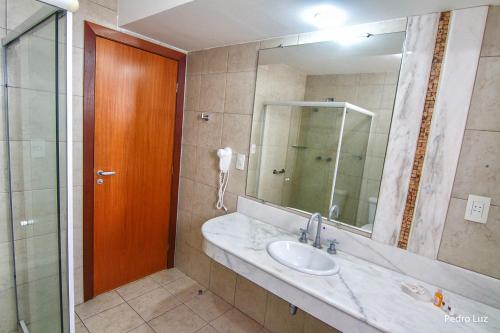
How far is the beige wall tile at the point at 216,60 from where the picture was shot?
6.97 ft

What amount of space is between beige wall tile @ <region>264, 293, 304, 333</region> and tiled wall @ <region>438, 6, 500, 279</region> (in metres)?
1.04

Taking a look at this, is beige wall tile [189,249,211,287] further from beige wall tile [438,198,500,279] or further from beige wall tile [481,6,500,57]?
beige wall tile [481,6,500,57]

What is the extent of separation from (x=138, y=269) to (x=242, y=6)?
2.30 metres

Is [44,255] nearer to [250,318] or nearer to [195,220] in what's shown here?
[195,220]

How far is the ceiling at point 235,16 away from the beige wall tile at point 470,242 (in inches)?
36.2

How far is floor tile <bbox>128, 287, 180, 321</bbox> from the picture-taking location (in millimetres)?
2025

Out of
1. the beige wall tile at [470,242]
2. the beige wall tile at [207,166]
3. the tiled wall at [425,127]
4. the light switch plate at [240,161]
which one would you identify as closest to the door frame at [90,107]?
the beige wall tile at [207,166]

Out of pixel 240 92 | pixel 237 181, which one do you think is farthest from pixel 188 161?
pixel 240 92

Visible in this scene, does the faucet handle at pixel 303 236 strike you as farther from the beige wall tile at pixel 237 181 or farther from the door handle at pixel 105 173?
the door handle at pixel 105 173

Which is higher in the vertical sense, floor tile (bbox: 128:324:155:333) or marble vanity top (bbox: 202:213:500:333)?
marble vanity top (bbox: 202:213:500:333)

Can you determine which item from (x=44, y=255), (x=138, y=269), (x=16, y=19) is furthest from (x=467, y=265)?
(x=16, y=19)

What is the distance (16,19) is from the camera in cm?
139

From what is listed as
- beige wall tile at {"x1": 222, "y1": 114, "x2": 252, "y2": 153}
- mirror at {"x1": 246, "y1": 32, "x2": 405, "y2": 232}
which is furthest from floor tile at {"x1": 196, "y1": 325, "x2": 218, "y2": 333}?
beige wall tile at {"x1": 222, "y1": 114, "x2": 252, "y2": 153}

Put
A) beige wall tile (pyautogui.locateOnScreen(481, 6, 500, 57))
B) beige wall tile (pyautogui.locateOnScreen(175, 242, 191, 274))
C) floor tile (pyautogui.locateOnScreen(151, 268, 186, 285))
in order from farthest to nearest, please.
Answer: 1. beige wall tile (pyautogui.locateOnScreen(175, 242, 191, 274))
2. floor tile (pyautogui.locateOnScreen(151, 268, 186, 285))
3. beige wall tile (pyautogui.locateOnScreen(481, 6, 500, 57))
